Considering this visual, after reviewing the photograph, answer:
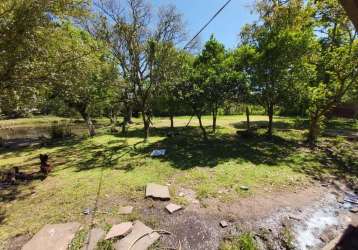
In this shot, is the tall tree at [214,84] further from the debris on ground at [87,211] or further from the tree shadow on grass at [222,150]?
the debris on ground at [87,211]

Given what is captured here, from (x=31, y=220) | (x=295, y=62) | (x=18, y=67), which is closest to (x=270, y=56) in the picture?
(x=295, y=62)

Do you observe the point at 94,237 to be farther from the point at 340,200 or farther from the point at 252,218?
the point at 340,200

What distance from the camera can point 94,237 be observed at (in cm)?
343

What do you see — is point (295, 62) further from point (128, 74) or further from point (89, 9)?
point (89, 9)

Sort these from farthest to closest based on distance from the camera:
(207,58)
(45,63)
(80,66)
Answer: (207,58) < (80,66) < (45,63)

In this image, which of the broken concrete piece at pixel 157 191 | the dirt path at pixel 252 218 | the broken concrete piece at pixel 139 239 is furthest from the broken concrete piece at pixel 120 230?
the broken concrete piece at pixel 157 191

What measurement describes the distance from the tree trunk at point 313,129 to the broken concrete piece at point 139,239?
933 cm

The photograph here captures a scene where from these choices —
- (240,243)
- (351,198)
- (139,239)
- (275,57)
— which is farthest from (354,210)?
(275,57)

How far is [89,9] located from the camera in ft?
19.0

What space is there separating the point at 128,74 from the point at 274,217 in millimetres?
9469

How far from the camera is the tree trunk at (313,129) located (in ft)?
32.7

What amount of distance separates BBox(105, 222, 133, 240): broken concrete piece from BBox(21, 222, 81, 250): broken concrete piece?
24.1 inches

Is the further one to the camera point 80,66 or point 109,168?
point 109,168

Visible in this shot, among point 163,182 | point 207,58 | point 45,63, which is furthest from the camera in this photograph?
point 207,58
